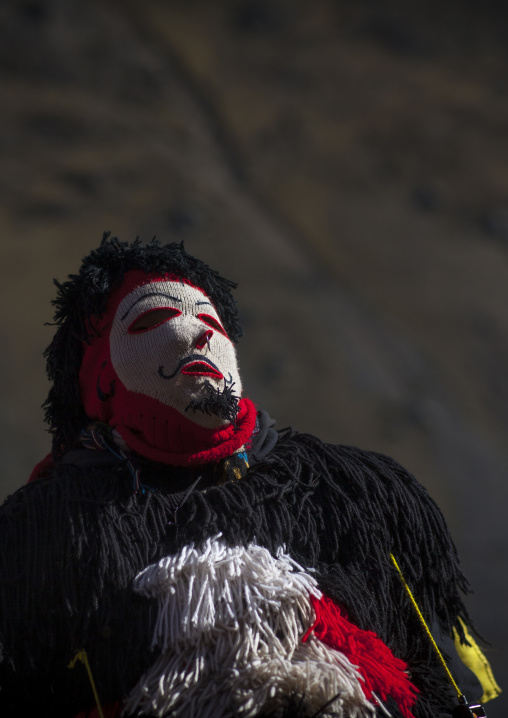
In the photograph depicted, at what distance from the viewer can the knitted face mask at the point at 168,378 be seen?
0.70 metres

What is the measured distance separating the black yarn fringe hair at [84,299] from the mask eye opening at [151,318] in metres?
0.06

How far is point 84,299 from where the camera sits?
78cm

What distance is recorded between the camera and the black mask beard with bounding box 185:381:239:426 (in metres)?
0.68

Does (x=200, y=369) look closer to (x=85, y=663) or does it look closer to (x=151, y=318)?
(x=151, y=318)

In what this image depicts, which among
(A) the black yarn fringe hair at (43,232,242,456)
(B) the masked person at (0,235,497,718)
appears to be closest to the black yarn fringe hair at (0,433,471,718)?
(B) the masked person at (0,235,497,718)

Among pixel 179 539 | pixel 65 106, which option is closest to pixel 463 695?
pixel 179 539

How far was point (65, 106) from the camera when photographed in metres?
1.28

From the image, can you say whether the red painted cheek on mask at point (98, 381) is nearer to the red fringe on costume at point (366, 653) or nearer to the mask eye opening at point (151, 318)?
the mask eye opening at point (151, 318)

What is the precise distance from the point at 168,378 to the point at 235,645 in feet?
0.87

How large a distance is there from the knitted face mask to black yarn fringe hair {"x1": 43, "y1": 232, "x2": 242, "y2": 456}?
2 centimetres

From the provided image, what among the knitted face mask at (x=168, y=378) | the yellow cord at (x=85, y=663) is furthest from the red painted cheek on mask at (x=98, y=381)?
the yellow cord at (x=85, y=663)

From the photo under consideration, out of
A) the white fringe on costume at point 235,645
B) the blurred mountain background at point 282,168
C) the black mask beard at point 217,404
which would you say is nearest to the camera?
the white fringe on costume at point 235,645

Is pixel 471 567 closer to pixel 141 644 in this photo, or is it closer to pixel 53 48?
pixel 141 644

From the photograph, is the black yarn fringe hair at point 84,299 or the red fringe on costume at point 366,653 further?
the black yarn fringe hair at point 84,299
